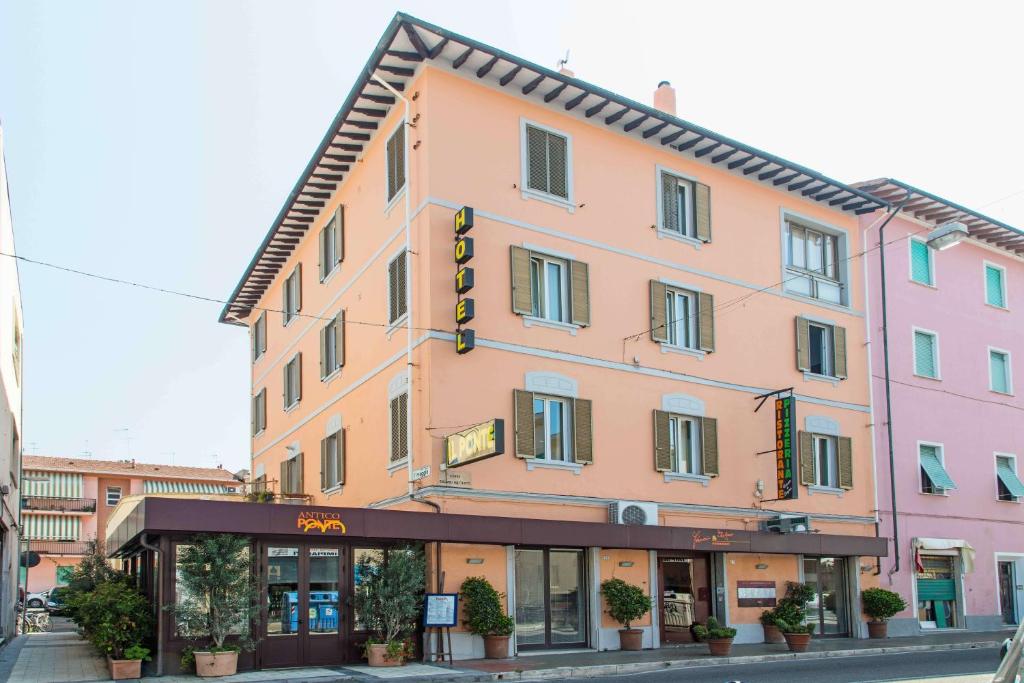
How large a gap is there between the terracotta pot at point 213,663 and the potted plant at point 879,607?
16.1 meters

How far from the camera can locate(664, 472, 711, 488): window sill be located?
23.8m

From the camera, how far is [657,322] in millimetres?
24359

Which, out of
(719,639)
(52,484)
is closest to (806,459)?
(719,639)

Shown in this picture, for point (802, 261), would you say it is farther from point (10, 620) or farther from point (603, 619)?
point (10, 620)

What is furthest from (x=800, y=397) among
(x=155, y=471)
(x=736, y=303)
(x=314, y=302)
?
(x=155, y=471)

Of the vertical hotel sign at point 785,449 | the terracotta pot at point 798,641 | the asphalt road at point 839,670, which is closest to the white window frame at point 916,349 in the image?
the vertical hotel sign at point 785,449

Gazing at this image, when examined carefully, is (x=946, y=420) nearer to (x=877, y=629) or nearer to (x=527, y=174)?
(x=877, y=629)

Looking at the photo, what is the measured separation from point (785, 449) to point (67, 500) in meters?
48.5

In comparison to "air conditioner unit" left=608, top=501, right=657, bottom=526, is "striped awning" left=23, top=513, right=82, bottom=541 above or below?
below

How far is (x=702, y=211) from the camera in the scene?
25844 millimetres

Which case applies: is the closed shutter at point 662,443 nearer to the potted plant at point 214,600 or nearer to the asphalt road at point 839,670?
the asphalt road at point 839,670

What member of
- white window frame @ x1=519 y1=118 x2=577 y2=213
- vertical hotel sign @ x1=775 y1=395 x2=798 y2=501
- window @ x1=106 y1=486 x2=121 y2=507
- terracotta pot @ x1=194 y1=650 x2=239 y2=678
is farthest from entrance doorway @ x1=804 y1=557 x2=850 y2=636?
window @ x1=106 y1=486 x2=121 y2=507

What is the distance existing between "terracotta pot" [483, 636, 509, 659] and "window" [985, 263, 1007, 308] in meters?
20.5

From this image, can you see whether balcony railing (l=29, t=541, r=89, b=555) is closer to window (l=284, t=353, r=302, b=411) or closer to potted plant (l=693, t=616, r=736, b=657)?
window (l=284, t=353, r=302, b=411)
